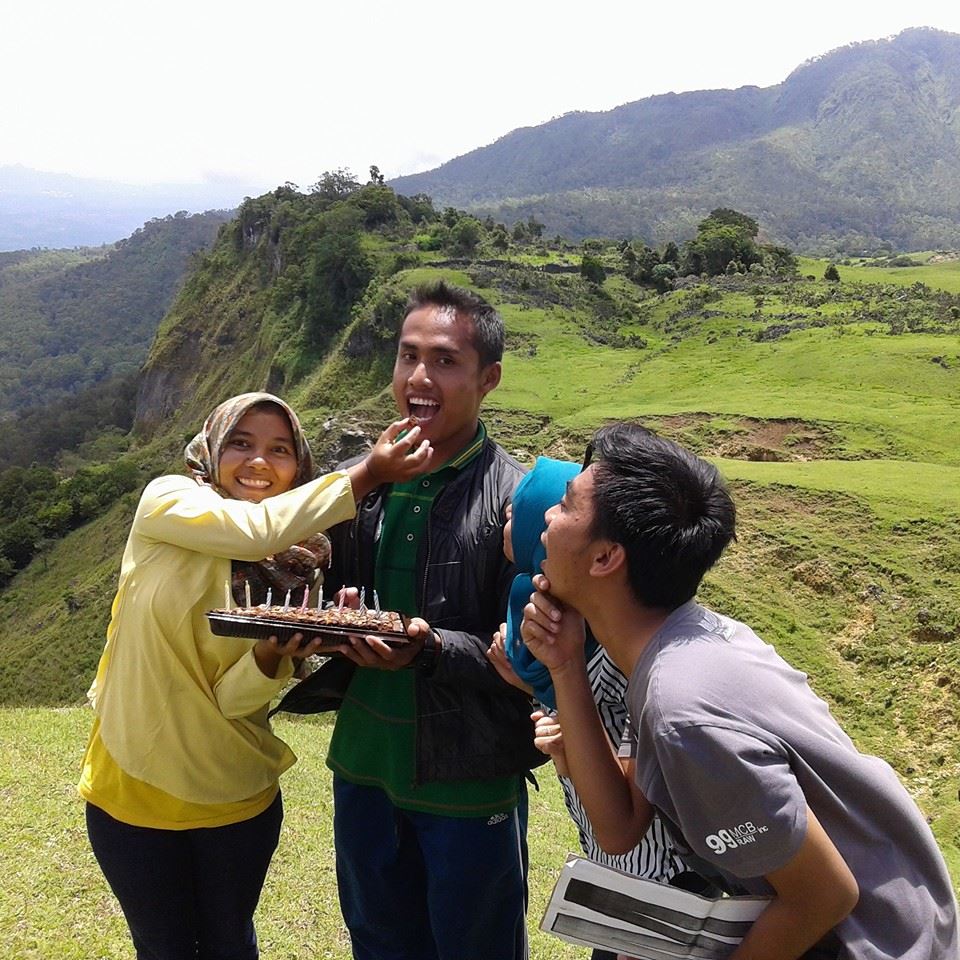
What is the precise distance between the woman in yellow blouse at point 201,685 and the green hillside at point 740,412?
18.3 feet

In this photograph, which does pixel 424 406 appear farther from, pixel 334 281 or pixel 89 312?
pixel 89 312

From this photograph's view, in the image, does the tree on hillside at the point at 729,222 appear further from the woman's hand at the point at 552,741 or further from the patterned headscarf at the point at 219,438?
the woman's hand at the point at 552,741

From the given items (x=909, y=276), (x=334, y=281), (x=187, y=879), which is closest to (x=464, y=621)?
(x=187, y=879)

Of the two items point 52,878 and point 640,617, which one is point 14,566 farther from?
point 640,617

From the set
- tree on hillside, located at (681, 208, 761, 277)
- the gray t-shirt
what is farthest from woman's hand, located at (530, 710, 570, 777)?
tree on hillside, located at (681, 208, 761, 277)

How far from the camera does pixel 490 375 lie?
2830mm

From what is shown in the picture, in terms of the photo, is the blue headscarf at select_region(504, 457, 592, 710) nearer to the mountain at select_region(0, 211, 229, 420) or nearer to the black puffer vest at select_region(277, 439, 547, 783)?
the black puffer vest at select_region(277, 439, 547, 783)

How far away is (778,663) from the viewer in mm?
1671

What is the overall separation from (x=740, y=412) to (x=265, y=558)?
14.0 m

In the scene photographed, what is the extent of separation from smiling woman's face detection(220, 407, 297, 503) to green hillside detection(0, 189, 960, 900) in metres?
5.86

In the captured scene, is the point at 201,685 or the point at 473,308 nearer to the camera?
the point at 201,685

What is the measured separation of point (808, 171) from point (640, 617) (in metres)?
222

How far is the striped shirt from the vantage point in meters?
1.92

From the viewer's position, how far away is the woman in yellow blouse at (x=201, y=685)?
2.29 meters
